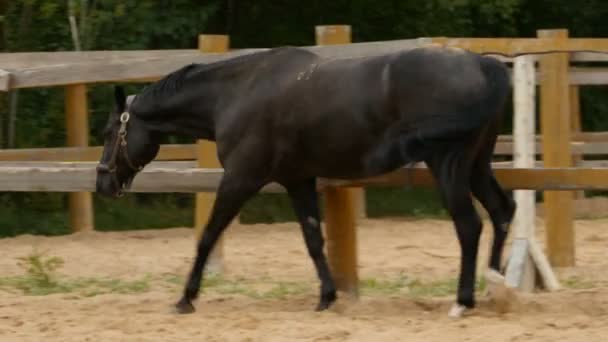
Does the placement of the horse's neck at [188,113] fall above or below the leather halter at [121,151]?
above

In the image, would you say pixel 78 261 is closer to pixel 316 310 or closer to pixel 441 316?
pixel 316 310

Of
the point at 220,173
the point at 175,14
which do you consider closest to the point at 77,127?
the point at 175,14

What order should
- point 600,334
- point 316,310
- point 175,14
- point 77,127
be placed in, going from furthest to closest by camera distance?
point 175,14, point 77,127, point 316,310, point 600,334

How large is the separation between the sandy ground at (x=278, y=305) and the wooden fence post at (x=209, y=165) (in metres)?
0.19

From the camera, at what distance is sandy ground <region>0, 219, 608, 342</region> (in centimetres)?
618

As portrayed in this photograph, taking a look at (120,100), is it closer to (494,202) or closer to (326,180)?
(326,180)

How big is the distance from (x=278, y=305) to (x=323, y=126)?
1.15 metres

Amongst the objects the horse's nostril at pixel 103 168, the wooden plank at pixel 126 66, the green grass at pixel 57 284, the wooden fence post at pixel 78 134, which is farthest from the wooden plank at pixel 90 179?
the wooden fence post at pixel 78 134

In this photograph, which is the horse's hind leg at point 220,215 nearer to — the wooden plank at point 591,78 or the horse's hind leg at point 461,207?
the horse's hind leg at point 461,207

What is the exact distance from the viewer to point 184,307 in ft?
23.0

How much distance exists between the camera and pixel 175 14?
13.7 m

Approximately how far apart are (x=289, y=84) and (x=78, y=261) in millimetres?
3472

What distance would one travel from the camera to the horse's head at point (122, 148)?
7.28 meters

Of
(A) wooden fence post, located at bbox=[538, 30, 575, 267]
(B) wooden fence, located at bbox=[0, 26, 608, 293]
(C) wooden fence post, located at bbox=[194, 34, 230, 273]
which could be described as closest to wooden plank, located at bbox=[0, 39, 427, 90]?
(B) wooden fence, located at bbox=[0, 26, 608, 293]
